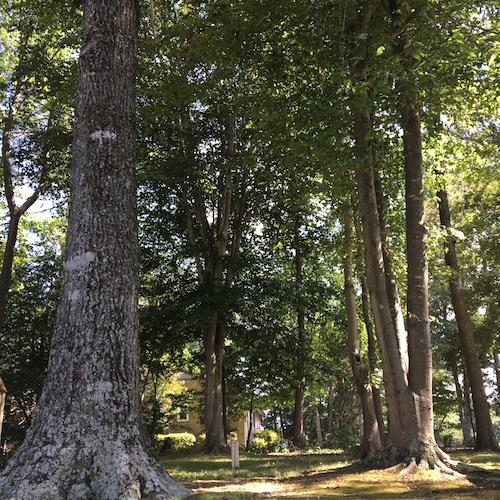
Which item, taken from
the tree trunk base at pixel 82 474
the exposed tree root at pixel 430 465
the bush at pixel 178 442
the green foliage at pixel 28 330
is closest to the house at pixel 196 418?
the bush at pixel 178 442

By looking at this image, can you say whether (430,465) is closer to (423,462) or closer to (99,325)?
(423,462)

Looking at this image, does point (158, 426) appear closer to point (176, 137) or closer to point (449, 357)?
point (176, 137)

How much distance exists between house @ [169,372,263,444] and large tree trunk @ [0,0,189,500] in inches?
860

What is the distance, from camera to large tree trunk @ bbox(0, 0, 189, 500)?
12.7ft

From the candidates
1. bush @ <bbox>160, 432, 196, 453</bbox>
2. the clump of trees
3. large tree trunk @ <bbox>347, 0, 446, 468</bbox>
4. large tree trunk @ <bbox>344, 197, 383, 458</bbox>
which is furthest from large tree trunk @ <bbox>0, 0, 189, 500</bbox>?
bush @ <bbox>160, 432, 196, 453</bbox>

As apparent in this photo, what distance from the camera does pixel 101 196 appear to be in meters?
4.85

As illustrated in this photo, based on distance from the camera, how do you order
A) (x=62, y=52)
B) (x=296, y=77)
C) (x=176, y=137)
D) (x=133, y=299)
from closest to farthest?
(x=133, y=299) < (x=296, y=77) < (x=176, y=137) < (x=62, y=52)

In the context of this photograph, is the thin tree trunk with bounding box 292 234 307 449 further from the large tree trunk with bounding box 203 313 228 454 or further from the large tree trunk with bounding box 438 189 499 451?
the large tree trunk with bounding box 438 189 499 451

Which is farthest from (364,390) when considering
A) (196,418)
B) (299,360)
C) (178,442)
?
(196,418)

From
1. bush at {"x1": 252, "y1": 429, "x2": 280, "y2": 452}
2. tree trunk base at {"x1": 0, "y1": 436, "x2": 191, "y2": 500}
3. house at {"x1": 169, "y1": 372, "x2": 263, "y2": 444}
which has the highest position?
house at {"x1": 169, "y1": 372, "x2": 263, "y2": 444}

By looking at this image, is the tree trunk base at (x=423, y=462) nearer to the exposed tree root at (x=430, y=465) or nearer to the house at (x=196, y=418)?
the exposed tree root at (x=430, y=465)

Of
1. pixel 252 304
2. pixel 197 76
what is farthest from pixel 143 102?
pixel 252 304

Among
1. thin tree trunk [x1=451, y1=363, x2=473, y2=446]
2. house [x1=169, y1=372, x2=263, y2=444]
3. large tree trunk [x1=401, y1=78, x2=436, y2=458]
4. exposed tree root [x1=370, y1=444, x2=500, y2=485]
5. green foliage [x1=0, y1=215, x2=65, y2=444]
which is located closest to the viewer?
exposed tree root [x1=370, y1=444, x2=500, y2=485]

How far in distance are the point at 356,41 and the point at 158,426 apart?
19.9 meters
